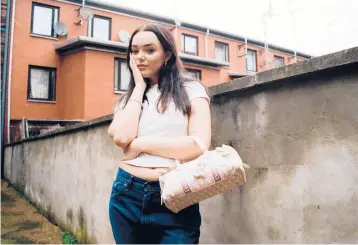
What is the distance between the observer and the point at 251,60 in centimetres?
2252

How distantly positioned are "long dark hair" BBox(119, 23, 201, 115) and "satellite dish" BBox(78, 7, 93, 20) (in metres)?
14.6

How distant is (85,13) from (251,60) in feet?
39.5

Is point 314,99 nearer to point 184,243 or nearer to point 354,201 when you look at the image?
point 354,201

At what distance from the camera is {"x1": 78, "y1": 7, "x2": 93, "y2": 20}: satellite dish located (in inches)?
596

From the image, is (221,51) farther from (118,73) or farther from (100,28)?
(118,73)

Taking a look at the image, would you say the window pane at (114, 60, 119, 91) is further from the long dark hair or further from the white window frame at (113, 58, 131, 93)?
the long dark hair

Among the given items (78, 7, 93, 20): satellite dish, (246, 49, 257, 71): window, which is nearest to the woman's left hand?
(78, 7, 93, 20): satellite dish

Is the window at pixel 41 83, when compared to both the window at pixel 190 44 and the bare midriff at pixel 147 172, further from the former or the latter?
the bare midriff at pixel 147 172

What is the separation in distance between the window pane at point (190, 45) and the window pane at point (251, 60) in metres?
4.68

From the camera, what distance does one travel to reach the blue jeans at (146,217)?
58.9 inches

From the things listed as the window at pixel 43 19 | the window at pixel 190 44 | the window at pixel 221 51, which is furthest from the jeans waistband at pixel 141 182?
the window at pixel 221 51

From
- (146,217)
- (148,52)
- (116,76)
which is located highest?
(116,76)

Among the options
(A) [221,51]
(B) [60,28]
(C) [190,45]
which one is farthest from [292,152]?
(A) [221,51]

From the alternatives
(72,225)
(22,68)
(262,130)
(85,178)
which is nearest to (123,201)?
(262,130)
